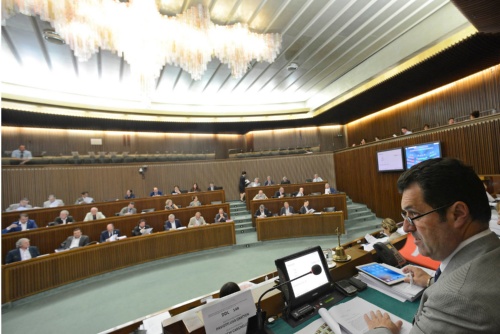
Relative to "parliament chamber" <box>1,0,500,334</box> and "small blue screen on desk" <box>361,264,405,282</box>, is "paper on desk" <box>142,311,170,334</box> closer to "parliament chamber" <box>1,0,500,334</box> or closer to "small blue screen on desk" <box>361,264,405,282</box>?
"parliament chamber" <box>1,0,500,334</box>

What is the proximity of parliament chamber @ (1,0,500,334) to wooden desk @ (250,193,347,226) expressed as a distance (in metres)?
0.05

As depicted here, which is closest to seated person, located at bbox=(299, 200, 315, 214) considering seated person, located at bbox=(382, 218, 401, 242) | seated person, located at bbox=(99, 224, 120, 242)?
seated person, located at bbox=(382, 218, 401, 242)

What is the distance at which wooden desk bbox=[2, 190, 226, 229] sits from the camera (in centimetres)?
607

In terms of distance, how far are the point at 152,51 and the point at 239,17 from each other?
2267 mm

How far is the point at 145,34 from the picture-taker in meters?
4.95

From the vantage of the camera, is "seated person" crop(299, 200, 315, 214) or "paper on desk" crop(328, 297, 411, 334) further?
"seated person" crop(299, 200, 315, 214)

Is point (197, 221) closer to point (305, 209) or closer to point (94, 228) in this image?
point (94, 228)

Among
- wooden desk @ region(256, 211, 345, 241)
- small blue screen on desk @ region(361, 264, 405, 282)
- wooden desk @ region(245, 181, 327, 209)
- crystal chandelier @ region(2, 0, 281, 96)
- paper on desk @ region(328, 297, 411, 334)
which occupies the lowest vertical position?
wooden desk @ region(256, 211, 345, 241)

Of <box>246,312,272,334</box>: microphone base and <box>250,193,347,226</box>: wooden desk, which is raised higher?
<box>246,312,272,334</box>: microphone base

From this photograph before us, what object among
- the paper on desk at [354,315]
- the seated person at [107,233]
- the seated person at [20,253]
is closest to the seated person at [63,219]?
the seated person at [107,233]

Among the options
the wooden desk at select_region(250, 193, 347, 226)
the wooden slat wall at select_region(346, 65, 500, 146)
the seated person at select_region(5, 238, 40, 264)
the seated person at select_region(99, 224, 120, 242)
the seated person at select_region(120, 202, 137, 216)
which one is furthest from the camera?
the wooden desk at select_region(250, 193, 347, 226)

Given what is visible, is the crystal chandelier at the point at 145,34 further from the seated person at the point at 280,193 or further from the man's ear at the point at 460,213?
the man's ear at the point at 460,213

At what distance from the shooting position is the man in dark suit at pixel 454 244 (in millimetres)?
699

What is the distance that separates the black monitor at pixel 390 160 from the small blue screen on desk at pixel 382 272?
6715 millimetres
